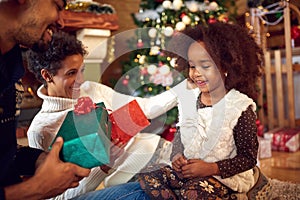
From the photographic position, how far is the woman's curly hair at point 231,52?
2.13ft

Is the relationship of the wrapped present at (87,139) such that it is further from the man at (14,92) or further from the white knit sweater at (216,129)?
the white knit sweater at (216,129)

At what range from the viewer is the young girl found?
651mm

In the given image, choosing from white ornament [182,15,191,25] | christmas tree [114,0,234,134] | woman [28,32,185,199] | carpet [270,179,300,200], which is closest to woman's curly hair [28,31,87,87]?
woman [28,32,185,199]

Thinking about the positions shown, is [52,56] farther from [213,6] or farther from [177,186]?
[213,6]

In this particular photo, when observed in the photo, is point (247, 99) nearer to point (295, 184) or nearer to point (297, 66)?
point (295, 184)

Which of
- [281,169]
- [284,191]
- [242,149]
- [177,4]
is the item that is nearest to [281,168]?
[281,169]

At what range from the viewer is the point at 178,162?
69 cm

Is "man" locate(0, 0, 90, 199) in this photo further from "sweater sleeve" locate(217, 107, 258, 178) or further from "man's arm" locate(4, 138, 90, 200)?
"sweater sleeve" locate(217, 107, 258, 178)

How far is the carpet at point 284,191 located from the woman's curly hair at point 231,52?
262 mm

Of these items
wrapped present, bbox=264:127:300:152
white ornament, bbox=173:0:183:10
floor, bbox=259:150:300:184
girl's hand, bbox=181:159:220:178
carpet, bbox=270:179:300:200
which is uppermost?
white ornament, bbox=173:0:183:10

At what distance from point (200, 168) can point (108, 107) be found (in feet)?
0.77

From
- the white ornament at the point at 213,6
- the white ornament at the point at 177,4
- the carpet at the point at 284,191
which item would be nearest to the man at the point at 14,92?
the carpet at the point at 284,191

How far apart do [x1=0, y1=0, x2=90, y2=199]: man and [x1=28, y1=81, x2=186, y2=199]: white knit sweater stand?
0.59ft

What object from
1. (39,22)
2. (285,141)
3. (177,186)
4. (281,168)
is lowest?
(285,141)
